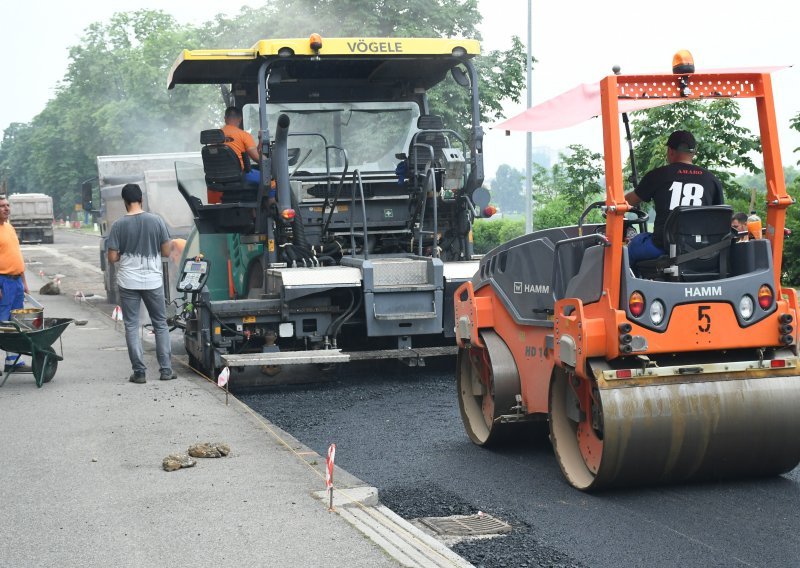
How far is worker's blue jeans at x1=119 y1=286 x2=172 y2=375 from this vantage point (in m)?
10.8

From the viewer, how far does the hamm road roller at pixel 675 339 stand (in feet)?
21.1

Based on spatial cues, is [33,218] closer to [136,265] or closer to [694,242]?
[136,265]

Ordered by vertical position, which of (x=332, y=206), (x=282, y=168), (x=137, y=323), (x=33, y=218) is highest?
(x=33, y=218)

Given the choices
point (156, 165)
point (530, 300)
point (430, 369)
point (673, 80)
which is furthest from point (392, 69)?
point (156, 165)

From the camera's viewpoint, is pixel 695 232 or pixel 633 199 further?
pixel 633 199

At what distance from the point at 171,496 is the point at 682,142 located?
3.59 m

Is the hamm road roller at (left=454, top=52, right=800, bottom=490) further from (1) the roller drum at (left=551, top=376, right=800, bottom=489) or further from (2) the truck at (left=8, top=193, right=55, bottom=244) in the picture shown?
(2) the truck at (left=8, top=193, right=55, bottom=244)

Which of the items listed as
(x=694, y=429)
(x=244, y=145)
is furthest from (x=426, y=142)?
(x=694, y=429)

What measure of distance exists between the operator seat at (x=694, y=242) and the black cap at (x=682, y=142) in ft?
1.53

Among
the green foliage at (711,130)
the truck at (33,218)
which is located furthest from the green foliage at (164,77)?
the truck at (33,218)

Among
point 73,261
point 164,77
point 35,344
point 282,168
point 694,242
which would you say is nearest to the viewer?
point 694,242

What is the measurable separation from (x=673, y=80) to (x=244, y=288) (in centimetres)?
670

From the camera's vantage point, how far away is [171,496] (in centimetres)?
647

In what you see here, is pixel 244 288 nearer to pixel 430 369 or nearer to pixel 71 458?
pixel 430 369
